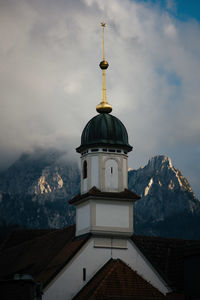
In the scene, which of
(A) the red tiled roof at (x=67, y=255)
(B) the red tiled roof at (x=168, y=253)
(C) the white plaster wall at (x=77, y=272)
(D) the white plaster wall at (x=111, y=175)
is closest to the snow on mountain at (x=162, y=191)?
(A) the red tiled roof at (x=67, y=255)

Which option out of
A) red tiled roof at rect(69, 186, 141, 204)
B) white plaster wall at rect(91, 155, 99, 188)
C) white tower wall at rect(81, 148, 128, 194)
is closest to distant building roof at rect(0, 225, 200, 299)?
red tiled roof at rect(69, 186, 141, 204)

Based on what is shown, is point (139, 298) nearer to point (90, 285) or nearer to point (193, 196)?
point (90, 285)

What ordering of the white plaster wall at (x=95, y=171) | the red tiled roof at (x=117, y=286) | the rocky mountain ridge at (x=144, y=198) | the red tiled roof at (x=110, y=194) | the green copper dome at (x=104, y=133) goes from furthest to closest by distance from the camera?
the rocky mountain ridge at (x=144, y=198)
the green copper dome at (x=104, y=133)
the white plaster wall at (x=95, y=171)
the red tiled roof at (x=110, y=194)
the red tiled roof at (x=117, y=286)

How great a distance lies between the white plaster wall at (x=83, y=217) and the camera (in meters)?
45.5

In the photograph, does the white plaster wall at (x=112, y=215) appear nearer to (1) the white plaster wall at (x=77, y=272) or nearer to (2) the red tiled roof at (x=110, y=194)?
(2) the red tiled roof at (x=110, y=194)

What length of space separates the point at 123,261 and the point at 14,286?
31.8 feet

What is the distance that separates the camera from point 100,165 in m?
46.3

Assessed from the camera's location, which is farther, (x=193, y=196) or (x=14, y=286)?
(x=193, y=196)

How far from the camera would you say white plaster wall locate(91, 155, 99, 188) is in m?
46.1

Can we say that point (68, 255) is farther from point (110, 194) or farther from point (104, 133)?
point (104, 133)

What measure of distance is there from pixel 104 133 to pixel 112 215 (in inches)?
229

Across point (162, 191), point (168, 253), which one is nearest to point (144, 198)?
point (162, 191)

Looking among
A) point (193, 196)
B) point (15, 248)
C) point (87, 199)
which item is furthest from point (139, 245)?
point (193, 196)

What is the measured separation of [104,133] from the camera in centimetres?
4703
